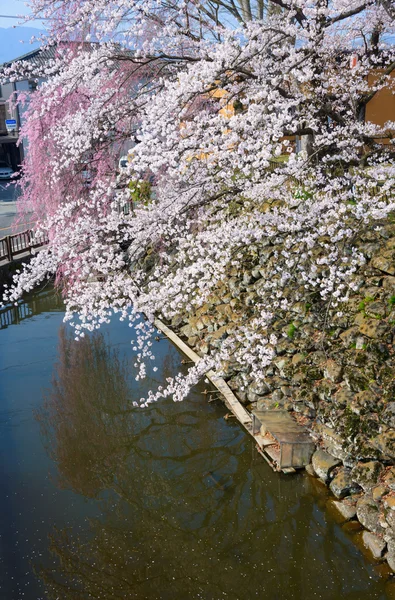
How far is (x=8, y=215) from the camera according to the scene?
23.4m

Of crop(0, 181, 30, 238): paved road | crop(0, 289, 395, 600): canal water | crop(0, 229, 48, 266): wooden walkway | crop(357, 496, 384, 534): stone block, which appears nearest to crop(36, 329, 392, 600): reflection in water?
crop(0, 289, 395, 600): canal water

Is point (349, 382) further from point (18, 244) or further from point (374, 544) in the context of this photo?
point (18, 244)

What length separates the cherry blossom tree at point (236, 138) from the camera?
6.01 meters

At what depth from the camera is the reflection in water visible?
5.26 m

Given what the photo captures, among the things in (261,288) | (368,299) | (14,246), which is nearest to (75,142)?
(261,288)

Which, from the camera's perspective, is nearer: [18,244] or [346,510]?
[346,510]

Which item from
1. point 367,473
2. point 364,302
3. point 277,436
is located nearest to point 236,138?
point 364,302

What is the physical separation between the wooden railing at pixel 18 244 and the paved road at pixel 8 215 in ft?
1.62

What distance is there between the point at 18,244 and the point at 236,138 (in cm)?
1310

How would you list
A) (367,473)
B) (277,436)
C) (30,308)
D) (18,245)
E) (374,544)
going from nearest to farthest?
1. (374,544)
2. (367,473)
3. (277,436)
4. (30,308)
5. (18,245)

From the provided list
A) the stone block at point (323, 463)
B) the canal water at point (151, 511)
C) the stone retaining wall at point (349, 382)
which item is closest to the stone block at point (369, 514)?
the stone retaining wall at point (349, 382)

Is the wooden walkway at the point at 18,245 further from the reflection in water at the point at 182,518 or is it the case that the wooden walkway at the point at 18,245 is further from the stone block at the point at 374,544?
the stone block at the point at 374,544

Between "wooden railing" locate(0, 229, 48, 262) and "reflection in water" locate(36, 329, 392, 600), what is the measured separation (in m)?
8.45

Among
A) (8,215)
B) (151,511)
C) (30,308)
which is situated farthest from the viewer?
(8,215)
